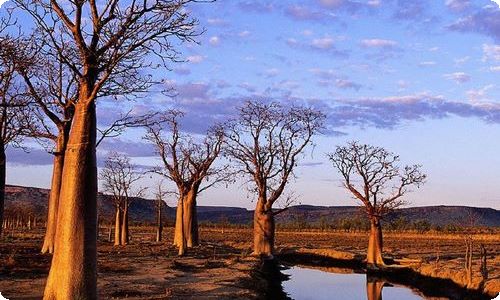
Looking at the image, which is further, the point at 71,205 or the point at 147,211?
the point at 147,211

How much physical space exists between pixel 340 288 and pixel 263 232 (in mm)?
7798

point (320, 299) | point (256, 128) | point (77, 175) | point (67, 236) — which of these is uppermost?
point (256, 128)

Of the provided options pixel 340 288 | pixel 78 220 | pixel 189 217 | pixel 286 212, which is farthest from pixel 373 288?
pixel 286 212

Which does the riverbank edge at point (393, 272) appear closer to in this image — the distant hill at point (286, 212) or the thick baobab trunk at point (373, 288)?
the thick baobab trunk at point (373, 288)

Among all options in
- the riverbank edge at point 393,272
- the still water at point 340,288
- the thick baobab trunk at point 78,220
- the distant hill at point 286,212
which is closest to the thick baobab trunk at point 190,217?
the riverbank edge at point 393,272

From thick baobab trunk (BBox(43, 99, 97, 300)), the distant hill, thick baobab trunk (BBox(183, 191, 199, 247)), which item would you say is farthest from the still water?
the distant hill

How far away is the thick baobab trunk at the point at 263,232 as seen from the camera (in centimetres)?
2797

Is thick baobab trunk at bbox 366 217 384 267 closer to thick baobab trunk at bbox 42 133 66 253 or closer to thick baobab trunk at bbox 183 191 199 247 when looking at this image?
thick baobab trunk at bbox 183 191 199 247

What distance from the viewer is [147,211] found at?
122 meters

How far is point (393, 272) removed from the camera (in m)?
23.8

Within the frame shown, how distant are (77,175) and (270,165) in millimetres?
20719

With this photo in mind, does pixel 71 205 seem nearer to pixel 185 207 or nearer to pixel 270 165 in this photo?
pixel 270 165

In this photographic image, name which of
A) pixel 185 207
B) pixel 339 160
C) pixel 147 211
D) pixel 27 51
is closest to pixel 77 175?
pixel 27 51

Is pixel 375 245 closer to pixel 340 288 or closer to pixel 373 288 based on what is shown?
pixel 373 288
